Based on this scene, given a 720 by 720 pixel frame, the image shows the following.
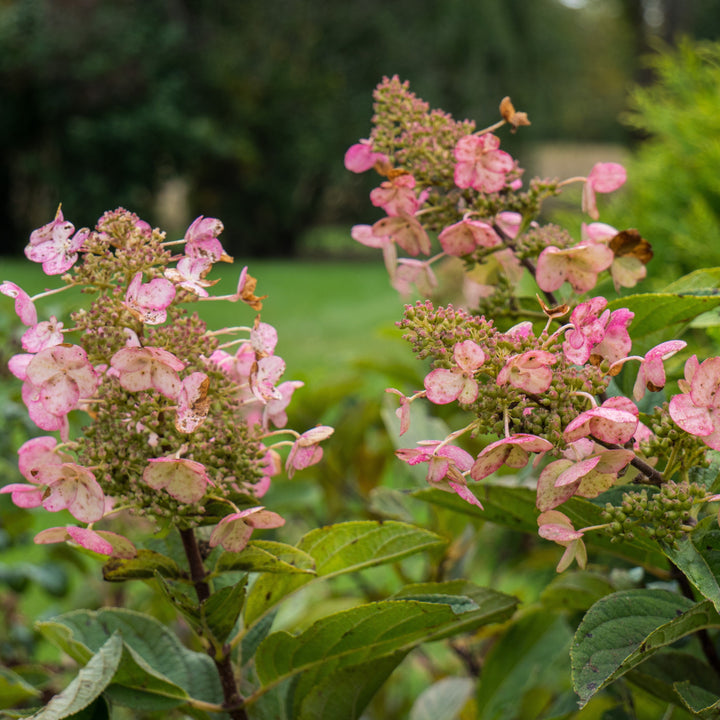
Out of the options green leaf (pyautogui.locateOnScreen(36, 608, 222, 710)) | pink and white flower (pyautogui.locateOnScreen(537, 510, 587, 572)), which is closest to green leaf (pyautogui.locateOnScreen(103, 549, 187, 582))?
green leaf (pyautogui.locateOnScreen(36, 608, 222, 710))

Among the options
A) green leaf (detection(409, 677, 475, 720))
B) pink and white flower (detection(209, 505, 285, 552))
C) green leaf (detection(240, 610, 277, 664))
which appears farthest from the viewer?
green leaf (detection(409, 677, 475, 720))

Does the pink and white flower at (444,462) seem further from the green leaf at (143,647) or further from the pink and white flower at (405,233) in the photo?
the green leaf at (143,647)

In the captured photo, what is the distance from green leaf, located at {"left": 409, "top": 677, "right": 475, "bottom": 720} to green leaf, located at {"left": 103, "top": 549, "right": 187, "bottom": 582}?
643mm

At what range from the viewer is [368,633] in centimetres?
76

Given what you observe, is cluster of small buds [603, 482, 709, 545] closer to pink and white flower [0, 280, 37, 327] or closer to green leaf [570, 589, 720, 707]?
green leaf [570, 589, 720, 707]

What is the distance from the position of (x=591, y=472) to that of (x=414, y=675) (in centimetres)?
215

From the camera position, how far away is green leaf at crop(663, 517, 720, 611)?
614 mm

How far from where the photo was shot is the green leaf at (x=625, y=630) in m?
0.61

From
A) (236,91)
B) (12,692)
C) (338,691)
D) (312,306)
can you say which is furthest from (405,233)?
(236,91)

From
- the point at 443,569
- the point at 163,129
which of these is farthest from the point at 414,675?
the point at 163,129

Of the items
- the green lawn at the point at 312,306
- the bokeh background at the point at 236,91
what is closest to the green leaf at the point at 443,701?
the green lawn at the point at 312,306

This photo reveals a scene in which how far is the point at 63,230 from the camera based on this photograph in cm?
70

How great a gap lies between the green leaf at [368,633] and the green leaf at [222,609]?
61 millimetres

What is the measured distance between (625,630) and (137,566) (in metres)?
0.43
